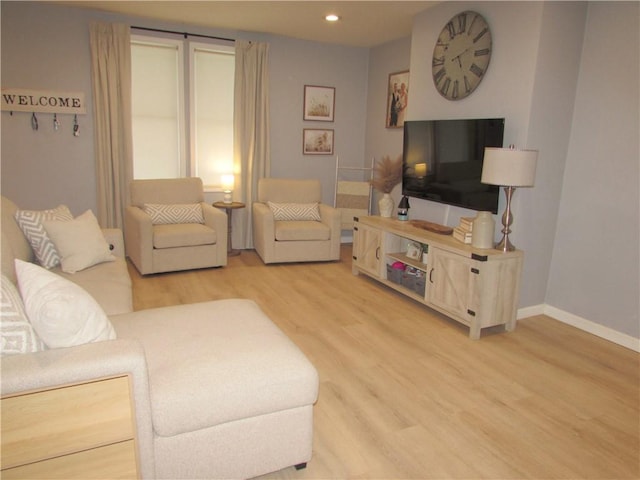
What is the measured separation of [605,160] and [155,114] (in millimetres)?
4343

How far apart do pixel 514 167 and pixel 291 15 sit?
2700 millimetres

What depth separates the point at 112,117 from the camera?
472cm

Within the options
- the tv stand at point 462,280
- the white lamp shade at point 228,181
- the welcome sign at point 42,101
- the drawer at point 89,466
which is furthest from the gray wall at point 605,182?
the welcome sign at point 42,101

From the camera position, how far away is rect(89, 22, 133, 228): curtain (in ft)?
15.1

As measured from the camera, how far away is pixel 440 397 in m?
2.42

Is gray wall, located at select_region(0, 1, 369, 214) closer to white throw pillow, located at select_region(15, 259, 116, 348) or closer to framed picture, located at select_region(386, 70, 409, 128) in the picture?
framed picture, located at select_region(386, 70, 409, 128)

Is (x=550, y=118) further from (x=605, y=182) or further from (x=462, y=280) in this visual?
(x=462, y=280)

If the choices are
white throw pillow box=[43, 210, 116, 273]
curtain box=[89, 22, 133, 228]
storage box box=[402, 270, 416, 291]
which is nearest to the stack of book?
storage box box=[402, 270, 416, 291]

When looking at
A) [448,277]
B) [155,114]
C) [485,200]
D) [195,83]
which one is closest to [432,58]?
[485,200]

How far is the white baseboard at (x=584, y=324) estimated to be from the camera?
313cm

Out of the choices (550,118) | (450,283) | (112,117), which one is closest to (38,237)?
(112,117)

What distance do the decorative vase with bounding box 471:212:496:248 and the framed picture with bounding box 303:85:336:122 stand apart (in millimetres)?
3078

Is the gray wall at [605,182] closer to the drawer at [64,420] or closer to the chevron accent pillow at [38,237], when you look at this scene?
the drawer at [64,420]

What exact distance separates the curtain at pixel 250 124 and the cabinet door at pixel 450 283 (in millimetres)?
2646
